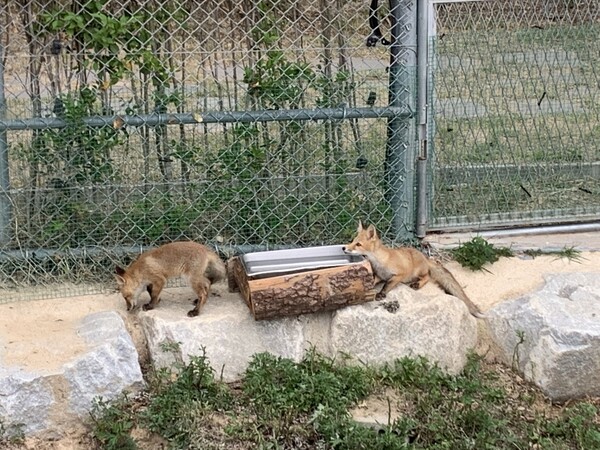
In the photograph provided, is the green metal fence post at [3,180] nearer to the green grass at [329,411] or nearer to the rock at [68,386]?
the rock at [68,386]

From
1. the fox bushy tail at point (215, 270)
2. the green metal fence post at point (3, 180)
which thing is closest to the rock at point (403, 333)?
the fox bushy tail at point (215, 270)

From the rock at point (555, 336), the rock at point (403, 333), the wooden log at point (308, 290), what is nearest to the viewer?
the wooden log at point (308, 290)

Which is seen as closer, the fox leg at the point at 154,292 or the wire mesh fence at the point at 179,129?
the fox leg at the point at 154,292

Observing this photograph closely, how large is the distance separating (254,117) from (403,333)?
1.85m

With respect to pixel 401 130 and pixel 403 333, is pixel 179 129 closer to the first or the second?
pixel 401 130

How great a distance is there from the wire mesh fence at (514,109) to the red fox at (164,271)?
1.98m

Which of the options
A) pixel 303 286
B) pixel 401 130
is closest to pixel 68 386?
pixel 303 286

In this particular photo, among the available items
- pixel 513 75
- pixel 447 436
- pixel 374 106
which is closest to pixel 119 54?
pixel 374 106

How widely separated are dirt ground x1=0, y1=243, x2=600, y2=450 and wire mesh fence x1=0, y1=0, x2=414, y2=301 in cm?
26

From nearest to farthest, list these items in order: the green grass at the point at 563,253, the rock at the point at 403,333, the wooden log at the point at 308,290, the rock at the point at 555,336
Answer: the wooden log at the point at 308,290, the rock at the point at 555,336, the rock at the point at 403,333, the green grass at the point at 563,253

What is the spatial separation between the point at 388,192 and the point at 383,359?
144 centimetres

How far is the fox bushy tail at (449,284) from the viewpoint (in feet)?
20.5

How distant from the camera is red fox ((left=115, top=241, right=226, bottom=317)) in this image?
239 inches

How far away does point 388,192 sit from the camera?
22.4 ft
